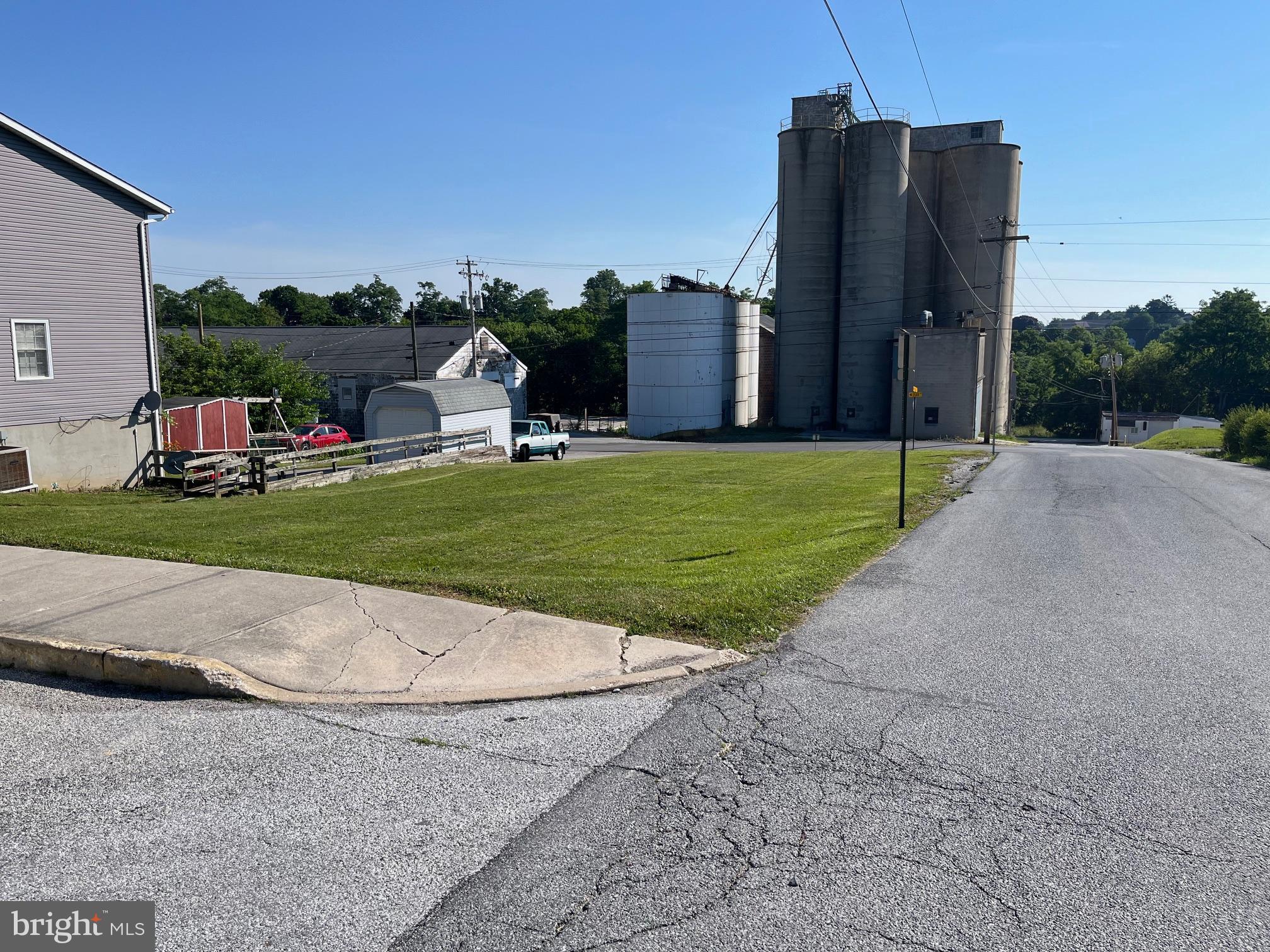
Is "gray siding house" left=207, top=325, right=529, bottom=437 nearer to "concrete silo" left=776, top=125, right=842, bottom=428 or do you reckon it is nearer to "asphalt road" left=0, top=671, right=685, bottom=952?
"concrete silo" left=776, top=125, right=842, bottom=428

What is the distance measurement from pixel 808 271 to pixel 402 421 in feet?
121

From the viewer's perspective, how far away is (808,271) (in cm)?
→ 5972

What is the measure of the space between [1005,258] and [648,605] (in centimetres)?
5473

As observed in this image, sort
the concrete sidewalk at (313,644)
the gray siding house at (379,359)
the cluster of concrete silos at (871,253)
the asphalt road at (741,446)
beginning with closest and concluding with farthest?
the concrete sidewalk at (313,644) → the asphalt road at (741,446) → the gray siding house at (379,359) → the cluster of concrete silos at (871,253)

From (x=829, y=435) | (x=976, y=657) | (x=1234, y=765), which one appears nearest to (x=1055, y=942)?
(x=1234, y=765)

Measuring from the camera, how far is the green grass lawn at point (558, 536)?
28.9 ft

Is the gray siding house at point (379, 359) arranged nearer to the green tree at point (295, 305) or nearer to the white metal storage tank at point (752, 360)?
the white metal storage tank at point (752, 360)

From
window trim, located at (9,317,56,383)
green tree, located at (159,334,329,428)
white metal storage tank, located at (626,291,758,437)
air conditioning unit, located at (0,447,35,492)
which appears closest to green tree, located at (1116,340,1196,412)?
white metal storage tank, located at (626,291,758,437)

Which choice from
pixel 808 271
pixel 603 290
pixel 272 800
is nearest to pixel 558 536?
pixel 272 800

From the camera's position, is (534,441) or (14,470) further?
(534,441)

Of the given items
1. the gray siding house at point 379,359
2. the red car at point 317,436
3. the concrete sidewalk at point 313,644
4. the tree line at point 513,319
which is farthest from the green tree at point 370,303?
the concrete sidewalk at point 313,644

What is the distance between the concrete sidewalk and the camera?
21.8 feet

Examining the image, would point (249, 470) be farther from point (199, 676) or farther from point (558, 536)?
point (199, 676)

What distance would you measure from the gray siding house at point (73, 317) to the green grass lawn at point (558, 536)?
1.52 m
